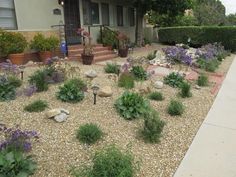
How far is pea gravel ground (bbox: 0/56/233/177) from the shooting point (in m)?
3.78

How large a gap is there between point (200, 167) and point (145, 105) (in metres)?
1.76

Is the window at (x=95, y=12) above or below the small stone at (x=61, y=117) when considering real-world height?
above

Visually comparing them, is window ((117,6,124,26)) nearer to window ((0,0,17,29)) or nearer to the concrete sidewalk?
window ((0,0,17,29))

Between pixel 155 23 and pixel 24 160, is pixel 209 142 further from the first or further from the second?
pixel 155 23

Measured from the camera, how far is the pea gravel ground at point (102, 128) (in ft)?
12.4

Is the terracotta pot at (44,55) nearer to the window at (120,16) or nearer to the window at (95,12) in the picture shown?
the window at (95,12)

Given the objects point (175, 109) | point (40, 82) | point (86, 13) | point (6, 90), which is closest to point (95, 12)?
point (86, 13)

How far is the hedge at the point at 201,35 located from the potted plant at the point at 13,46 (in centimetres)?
1301

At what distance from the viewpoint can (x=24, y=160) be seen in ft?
10.6

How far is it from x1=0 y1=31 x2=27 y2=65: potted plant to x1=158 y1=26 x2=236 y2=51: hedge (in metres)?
13.0

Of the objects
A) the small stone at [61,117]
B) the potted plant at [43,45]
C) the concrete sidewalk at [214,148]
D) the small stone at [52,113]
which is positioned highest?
the potted plant at [43,45]

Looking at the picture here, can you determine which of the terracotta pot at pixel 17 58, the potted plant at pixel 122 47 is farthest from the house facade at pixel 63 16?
the potted plant at pixel 122 47

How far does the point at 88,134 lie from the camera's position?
4.25 m

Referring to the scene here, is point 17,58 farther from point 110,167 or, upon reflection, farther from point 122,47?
point 110,167
